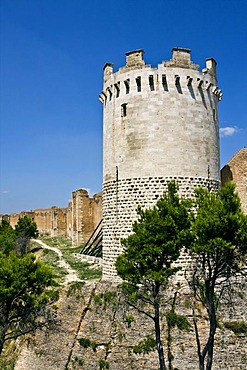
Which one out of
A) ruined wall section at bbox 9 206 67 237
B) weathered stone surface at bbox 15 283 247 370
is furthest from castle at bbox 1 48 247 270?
ruined wall section at bbox 9 206 67 237

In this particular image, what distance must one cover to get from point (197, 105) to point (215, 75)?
7.51ft

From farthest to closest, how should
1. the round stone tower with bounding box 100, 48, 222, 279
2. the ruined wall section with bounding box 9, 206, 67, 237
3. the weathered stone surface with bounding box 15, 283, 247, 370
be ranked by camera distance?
the ruined wall section with bounding box 9, 206, 67, 237 < the round stone tower with bounding box 100, 48, 222, 279 < the weathered stone surface with bounding box 15, 283, 247, 370

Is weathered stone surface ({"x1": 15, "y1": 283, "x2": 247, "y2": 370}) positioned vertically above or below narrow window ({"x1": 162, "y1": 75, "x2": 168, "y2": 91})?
below

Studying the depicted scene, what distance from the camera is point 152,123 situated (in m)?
15.4

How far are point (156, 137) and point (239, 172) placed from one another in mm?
6089

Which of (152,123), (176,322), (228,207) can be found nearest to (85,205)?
(152,123)

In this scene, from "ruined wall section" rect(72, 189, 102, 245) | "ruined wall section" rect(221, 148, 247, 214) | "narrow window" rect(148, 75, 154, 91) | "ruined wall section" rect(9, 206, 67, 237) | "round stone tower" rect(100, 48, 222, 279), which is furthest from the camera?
"ruined wall section" rect(9, 206, 67, 237)

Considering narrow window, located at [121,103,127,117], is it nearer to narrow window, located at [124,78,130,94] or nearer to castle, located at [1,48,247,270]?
castle, located at [1,48,247,270]

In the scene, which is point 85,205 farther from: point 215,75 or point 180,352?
point 180,352

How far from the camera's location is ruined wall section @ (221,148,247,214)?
18.8 metres

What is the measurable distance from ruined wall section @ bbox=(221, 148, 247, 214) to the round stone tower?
3.05 metres

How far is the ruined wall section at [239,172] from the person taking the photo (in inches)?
742

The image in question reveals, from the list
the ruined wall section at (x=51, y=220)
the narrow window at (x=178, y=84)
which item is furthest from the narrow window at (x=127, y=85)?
the ruined wall section at (x=51, y=220)

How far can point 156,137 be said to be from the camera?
15.3 m
